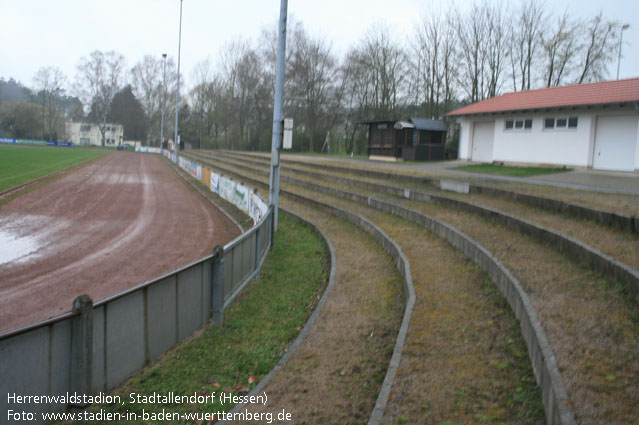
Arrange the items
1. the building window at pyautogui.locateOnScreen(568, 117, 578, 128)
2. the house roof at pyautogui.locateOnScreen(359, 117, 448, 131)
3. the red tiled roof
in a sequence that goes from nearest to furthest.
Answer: the red tiled roof, the building window at pyautogui.locateOnScreen(568, 117, 578, 128), the house roof at pyautogui.locateOnScreen(359, 117, 448, 131)

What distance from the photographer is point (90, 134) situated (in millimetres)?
127500

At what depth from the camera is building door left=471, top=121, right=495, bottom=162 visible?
94.9 ft

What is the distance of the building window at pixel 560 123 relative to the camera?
22.9 metres

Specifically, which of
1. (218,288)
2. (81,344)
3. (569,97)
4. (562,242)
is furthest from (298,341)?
(569,97)

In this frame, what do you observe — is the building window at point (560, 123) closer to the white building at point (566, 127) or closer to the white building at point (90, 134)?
the white building at point (566, 127)

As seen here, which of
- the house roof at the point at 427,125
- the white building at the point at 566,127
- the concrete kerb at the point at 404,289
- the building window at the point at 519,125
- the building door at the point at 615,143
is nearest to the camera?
the concrete kerb at the point at 404,289

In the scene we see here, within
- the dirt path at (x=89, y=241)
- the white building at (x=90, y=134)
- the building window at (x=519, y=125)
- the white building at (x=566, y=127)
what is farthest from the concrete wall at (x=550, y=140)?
the white building at (x=90, y=134)

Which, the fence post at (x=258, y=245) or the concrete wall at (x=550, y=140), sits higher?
the concrete wall at (x=550, y=140)

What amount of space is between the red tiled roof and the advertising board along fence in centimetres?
1937

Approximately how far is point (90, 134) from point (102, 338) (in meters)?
137

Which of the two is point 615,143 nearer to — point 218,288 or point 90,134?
point 218,288

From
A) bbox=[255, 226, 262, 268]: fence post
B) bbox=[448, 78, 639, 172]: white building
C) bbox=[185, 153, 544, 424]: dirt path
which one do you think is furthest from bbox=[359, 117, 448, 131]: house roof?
bbox=[185, 153, 544, 424]: dirt path

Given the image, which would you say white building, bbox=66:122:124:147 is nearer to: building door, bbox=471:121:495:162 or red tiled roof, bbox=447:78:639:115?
building door, bbox=471:121:495:162

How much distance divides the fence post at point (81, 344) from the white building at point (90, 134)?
12368 cm
